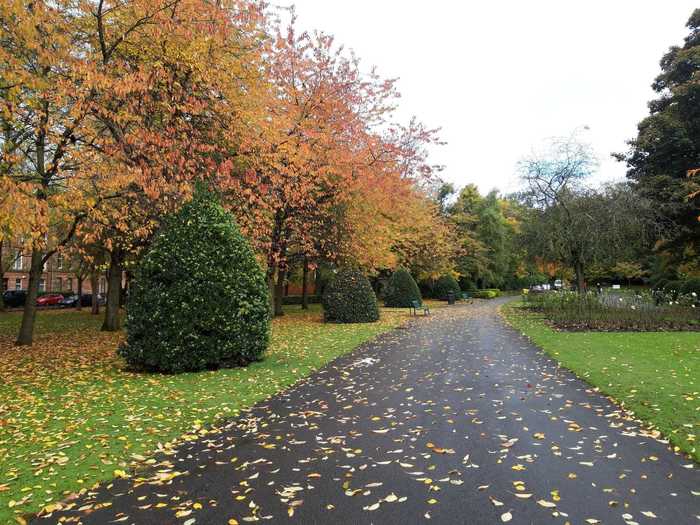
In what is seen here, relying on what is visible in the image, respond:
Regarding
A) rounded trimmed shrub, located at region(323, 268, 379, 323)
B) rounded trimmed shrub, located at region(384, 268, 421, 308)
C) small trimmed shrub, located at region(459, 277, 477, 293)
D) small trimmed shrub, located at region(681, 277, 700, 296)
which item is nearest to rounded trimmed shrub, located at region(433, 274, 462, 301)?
small trimmed shrub, located at region(459, 277, 477, 293)

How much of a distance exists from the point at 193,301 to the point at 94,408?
9.14 ft

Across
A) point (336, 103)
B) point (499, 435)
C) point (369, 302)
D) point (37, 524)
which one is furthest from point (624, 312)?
point (37, 524)

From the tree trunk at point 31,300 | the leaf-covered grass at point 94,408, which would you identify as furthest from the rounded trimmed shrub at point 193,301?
the tree trunk at point 31,300

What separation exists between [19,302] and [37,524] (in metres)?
42.2

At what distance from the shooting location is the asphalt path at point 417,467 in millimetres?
3352

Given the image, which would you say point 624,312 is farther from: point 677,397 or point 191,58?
point 191,58

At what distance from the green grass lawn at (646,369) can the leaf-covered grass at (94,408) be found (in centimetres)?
510

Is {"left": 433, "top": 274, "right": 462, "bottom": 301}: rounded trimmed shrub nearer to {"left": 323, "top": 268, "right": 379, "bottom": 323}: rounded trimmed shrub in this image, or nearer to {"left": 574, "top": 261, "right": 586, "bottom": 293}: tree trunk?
{"left": 574, "top": 261, "right": 586, "bottom": 293}: tree trunk

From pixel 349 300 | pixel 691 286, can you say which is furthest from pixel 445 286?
pixel 349 300

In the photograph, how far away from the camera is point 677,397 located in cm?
635

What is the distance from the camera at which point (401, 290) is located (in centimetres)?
2983

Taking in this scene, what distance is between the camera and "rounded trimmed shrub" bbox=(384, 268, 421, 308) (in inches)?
1163

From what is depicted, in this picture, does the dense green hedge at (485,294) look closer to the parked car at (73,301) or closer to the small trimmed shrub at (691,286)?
the small trimmed shrub at (691,286)

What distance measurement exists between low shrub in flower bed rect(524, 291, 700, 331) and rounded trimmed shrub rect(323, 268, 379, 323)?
7226mm
